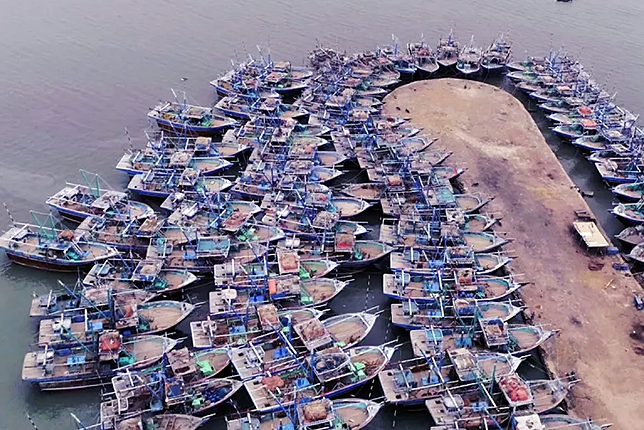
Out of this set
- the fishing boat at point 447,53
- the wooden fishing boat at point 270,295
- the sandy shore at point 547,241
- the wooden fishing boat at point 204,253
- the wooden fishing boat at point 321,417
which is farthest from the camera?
the fishing boat at point 447,53

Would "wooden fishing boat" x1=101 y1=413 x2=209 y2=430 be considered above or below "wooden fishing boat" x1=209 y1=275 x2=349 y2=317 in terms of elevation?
below

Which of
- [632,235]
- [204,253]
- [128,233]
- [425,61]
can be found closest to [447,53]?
[425,61]

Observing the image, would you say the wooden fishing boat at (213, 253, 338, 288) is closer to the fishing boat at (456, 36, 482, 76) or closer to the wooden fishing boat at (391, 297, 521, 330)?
the wooden fishing boat at (391, 297, 521, 330)

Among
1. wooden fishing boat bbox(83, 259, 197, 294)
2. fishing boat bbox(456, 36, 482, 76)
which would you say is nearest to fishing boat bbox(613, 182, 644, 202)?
Answer: fishing boat bbox(456, 36, 482, 76)

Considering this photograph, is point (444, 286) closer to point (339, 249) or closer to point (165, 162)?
point (339, 249)

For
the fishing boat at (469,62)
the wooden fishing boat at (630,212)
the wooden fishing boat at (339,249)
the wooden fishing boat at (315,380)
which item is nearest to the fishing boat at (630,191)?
the wooden fishing boat at (630,212)

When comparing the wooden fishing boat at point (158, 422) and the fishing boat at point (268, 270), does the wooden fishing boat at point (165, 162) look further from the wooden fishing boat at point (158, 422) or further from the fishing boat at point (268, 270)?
the wooden fishing boat at point (158, 422)
